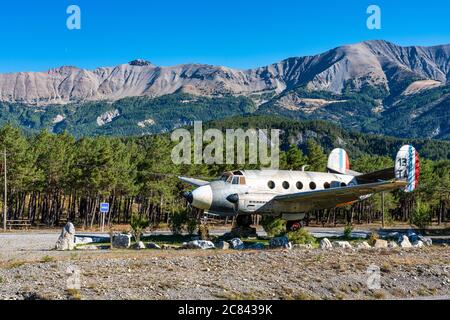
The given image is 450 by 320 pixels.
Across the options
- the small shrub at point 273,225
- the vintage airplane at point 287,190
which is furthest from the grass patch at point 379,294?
the small shrub at point 273,225

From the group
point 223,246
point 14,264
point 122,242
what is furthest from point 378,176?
point 14,264

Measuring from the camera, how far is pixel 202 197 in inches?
1121

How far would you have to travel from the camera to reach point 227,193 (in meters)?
29.6

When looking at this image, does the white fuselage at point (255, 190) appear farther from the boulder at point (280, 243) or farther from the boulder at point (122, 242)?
the boulder at point (280, 243)

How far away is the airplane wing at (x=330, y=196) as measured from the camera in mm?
28844

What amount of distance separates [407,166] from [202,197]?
626 inches

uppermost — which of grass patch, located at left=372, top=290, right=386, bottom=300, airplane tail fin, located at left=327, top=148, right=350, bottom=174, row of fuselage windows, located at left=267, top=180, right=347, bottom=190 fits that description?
airplane tail fin, located at left=327, top=148, right=350, bottom=174

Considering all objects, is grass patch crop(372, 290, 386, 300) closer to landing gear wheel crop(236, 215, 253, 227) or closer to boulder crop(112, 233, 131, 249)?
boulder crop(112, 233, 131, 249)

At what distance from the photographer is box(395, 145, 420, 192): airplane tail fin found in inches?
1340

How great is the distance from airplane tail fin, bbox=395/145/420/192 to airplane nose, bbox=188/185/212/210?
14134 mm

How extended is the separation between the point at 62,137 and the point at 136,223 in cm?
5597

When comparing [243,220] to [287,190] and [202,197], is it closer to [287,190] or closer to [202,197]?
[287,190]

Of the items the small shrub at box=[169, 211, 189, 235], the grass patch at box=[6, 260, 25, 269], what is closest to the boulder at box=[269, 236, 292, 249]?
the small shrub at box=[169, 211, 189, 235]
